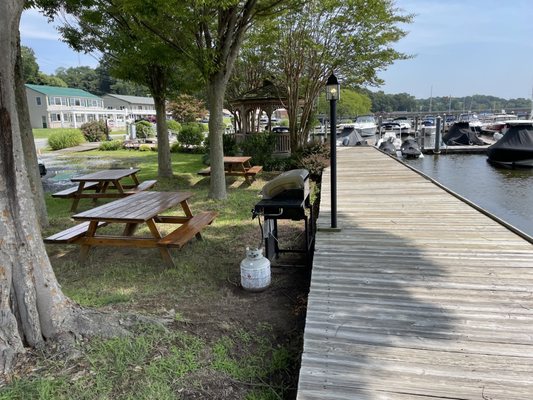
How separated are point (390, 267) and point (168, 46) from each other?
7.31m

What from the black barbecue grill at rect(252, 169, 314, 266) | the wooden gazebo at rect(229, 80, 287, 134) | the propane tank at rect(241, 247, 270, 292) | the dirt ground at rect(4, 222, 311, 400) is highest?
the wooden gazebo at rect(229, 80, 287, 134)

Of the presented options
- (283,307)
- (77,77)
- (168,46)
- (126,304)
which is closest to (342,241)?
(283,307)

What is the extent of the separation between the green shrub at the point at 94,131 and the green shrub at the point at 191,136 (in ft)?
30.6

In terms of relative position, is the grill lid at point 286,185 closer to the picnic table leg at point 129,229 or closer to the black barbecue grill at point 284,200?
the black barbecue grill at point 284,200

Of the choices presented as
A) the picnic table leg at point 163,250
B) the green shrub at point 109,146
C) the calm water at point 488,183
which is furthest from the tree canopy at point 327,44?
the green shrub at point 109,146

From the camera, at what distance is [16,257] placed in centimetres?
256

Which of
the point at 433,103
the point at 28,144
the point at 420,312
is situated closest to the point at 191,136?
the point at 28,144

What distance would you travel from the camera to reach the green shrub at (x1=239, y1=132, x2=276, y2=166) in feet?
46.3

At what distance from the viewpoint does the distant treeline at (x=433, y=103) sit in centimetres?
8925

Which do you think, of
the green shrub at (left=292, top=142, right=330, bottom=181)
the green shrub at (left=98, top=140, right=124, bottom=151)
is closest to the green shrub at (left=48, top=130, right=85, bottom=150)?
the green shrub at (left=98, top=140, right=124, bottom=151)

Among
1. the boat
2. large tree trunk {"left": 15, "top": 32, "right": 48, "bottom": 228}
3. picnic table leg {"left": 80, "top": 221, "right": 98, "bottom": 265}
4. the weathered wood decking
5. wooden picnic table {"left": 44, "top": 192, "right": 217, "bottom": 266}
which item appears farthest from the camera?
the boat

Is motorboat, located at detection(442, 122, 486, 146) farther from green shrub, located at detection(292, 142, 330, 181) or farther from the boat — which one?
green shrub, located at detection(292, 142, 330, 181)

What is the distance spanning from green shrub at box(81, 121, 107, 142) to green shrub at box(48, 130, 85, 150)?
1732mm

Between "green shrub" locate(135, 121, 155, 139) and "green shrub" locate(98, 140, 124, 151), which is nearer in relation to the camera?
"green shrub" locate(98, 140, 124, 151)
